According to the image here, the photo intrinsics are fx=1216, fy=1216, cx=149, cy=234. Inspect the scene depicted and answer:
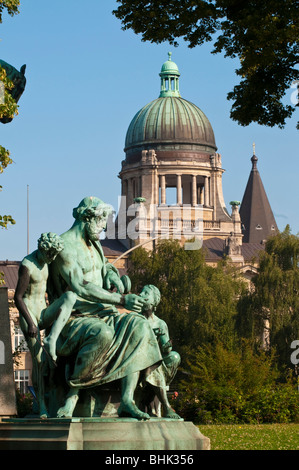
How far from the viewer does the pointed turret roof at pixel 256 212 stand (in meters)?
143

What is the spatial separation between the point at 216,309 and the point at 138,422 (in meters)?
61.3

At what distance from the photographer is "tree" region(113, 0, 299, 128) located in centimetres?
1875

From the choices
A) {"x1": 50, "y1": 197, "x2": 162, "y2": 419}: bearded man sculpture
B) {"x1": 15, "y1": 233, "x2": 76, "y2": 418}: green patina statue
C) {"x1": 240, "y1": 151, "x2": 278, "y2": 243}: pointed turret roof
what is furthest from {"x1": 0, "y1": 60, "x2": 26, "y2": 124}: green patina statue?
{"x1": 240, "y1": 151, "x2": 278, "y2": 243}: pointed turret roof

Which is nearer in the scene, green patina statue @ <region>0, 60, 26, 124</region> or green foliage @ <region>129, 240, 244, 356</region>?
green patina statue @ <region>0, 60, 26, 124</region>

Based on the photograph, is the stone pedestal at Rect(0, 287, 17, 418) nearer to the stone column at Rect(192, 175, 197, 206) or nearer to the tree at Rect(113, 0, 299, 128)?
the tree at Rect(113, 0, 299, 128)

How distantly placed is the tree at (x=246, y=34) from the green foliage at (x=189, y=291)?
43597mm

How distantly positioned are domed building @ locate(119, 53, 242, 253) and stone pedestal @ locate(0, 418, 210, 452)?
107242 millimetres

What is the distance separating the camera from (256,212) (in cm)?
14375

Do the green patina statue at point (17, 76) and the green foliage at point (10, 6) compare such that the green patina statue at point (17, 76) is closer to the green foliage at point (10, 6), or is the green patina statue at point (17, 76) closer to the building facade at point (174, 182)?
the green foliage at point (10, 6)

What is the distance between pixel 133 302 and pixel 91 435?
171 centimetres

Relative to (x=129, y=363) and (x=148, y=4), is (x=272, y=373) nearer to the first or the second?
(x=148, y=4)

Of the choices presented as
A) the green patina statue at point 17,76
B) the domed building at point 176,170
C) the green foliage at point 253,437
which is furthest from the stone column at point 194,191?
the green patina statue at point 17,76
